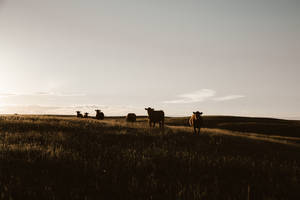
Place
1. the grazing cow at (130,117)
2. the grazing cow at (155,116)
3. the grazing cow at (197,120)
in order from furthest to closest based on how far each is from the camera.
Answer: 1. the grazing cow at (130,117)
2. the grazing cow at (155,116)
3. the grazing cow at (197,120)

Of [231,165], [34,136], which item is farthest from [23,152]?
[231,165]

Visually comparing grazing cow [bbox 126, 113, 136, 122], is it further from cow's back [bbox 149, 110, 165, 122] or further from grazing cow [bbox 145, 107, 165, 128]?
cow's back [bbox 149, 110, 165, 122]

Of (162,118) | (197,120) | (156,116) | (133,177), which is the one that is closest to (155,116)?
(156,116)

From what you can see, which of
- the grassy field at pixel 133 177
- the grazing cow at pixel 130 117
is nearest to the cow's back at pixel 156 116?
the grassy field at pixel 133 177

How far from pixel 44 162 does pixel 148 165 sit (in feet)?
9.31

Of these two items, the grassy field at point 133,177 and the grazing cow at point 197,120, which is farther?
the grazing cow at point 197,120

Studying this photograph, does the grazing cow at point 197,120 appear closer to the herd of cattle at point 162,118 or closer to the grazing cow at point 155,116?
the herd of cattle at point 162,118

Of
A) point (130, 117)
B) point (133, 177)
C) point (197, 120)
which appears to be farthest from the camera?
point (130, 117)

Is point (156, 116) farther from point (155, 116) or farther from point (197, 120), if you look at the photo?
point (197, 120)

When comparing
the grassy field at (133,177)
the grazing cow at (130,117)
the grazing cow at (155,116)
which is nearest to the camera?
the grassy field at (133,177)

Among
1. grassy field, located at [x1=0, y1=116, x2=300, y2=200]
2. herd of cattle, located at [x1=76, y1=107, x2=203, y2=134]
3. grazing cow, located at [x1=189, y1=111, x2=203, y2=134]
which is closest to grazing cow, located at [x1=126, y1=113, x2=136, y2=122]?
herd of cattle, located at [x1=76, y1=107, x2=203, y2=134]

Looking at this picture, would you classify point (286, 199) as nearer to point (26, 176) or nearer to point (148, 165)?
point (148, 165)

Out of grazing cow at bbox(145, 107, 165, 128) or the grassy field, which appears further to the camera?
grazing cow at bbox(145, 107, 165, 128)

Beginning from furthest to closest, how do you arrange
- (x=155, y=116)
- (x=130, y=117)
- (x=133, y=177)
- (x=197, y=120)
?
(x=130, y=117) → (x=155, y=116) → (x=197, y=120) → (x=133, y=177)
